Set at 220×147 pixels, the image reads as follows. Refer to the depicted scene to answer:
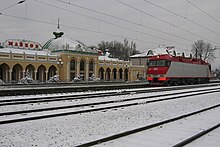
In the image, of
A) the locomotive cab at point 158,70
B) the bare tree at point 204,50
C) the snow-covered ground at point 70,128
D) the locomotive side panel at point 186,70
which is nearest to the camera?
the snow-covered ground at point 70,128

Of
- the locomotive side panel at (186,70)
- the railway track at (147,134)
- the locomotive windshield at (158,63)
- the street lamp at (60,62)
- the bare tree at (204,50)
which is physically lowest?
the railway track at (147,134)

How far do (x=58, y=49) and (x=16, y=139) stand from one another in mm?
53807

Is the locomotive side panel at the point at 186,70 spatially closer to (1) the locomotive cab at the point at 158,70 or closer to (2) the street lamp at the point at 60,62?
(1) the locomotive cab at the point at 158,70

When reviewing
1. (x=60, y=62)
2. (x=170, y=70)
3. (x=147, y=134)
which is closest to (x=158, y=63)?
(x=170, y=70)

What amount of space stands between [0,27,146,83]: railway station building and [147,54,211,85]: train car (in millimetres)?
25377

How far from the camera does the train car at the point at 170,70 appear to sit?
103 feet

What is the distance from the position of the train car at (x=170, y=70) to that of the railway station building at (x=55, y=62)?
83.3 ft

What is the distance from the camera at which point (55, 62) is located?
55875 millimetres

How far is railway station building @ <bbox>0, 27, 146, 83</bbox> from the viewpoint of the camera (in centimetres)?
4903

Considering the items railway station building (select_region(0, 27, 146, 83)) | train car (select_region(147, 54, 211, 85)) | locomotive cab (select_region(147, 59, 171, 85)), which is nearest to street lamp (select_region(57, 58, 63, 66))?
railway station building (select_region(0, 27, 146, 83))

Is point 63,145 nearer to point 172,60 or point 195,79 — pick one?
point 172,60

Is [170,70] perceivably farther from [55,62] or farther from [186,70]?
[55,62]

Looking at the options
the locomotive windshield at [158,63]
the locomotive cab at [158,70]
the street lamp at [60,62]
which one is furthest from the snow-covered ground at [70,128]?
the street lamp at [60,62]

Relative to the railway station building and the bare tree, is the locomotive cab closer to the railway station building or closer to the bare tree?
the railway station building
